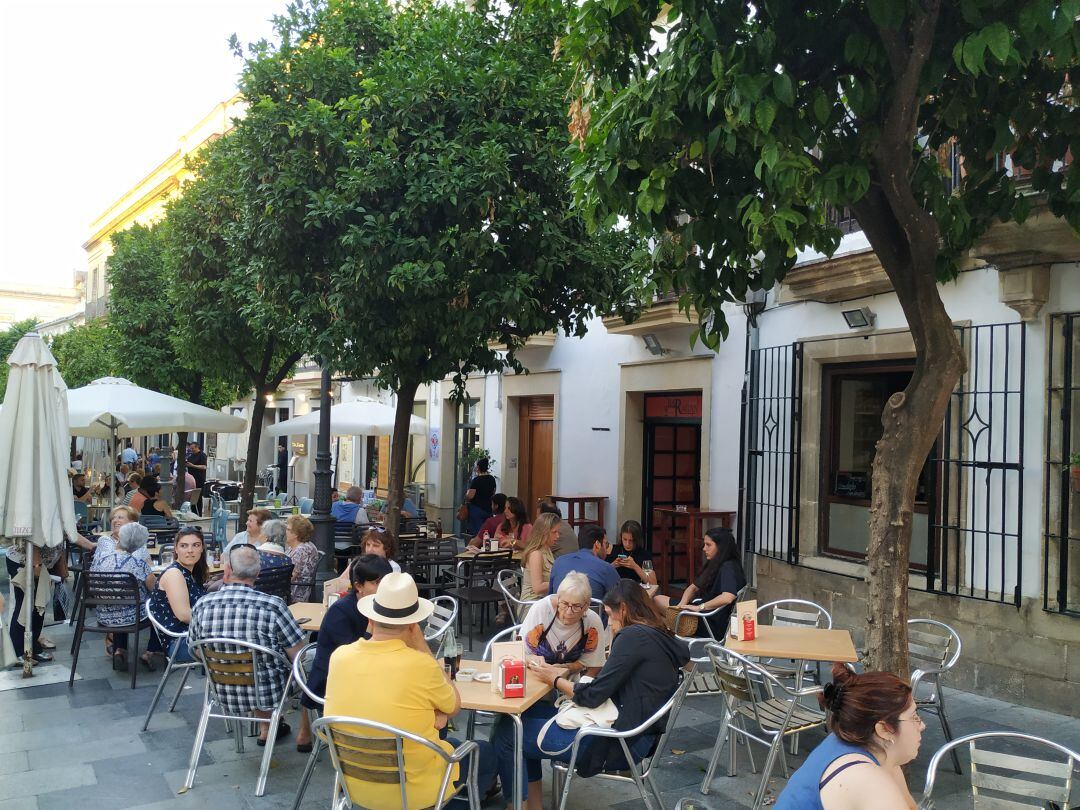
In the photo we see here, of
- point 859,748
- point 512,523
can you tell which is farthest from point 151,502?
point 859,748

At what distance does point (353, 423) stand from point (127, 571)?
7.56m

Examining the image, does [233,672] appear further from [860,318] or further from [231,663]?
[860,318]

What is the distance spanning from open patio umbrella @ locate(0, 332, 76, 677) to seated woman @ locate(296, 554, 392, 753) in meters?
3.39

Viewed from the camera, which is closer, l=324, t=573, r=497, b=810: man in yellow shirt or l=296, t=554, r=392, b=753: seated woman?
l=324, t=573, r=497, b=810: man in yellow shirt

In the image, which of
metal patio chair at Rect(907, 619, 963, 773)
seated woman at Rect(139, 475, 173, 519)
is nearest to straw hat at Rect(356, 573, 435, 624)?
metal patio chair at Rect(907, 619, 963, 773)

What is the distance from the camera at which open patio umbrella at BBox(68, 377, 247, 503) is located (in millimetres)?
11242

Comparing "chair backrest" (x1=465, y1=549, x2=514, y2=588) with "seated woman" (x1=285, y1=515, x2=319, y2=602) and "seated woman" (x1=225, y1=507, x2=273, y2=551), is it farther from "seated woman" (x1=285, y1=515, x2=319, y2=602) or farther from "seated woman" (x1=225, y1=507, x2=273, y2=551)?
"seated woman" (x1=225, y1=507, x2=273, y2=551)

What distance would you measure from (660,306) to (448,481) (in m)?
8.12

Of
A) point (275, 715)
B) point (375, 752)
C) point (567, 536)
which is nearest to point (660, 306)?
point (567, 536)

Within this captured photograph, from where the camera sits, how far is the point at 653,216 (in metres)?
5.34

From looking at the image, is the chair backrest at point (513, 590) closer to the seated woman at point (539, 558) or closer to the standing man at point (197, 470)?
the seated woman at point (539, 558)

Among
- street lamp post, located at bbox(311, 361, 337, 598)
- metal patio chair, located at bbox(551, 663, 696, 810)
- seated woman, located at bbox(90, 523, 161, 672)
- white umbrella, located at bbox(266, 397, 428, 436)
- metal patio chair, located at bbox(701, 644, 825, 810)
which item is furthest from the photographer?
white umbrella, located at bbox(266, 397, 428, 436)

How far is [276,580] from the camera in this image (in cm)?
703

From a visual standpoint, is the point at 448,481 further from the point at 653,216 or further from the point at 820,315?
the point at 653,216
